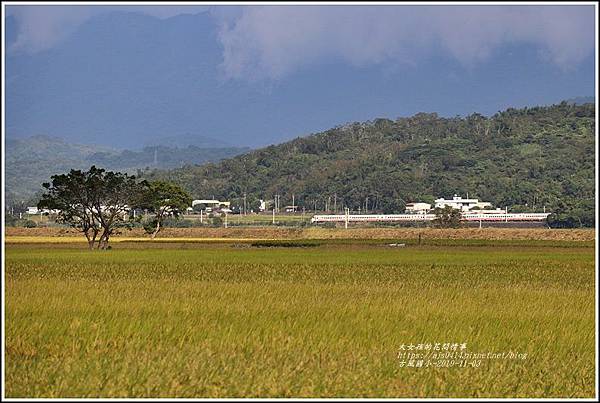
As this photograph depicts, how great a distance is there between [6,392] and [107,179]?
50477 millimetres

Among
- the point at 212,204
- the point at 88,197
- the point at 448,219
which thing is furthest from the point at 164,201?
the point at 212,204

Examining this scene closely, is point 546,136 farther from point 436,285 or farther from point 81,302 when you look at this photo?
point 81,302

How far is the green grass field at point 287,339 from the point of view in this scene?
1190 centimetres

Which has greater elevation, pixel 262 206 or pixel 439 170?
pixel 439 170

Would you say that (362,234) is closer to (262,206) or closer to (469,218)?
(469,218)

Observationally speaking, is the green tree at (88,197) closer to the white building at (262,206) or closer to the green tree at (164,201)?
the green tree at (164,201)

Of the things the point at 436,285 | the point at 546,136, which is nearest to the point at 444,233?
the point at 436,285

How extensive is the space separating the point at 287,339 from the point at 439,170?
502 ft

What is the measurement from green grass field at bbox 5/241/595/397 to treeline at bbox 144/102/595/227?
376 ft

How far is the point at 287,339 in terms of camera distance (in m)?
14.8

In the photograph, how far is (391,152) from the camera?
18175 centimetres

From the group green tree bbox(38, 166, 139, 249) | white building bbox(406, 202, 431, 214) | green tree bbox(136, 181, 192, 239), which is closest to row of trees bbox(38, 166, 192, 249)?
green tree bbox(38, 166, 139, 249)

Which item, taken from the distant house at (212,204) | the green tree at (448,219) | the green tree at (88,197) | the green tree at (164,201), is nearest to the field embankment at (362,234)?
the green tree at (164,201)

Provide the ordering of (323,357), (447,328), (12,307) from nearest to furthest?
(323,357) < (447,328) < (12,307)
